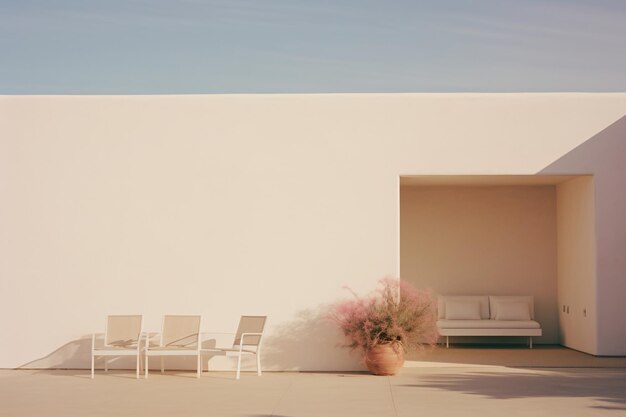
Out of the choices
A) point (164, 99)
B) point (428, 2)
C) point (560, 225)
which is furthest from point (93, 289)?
point (560, 225)

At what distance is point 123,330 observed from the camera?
12406mm

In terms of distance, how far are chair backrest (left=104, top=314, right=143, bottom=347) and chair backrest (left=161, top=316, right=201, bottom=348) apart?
13.9 inches

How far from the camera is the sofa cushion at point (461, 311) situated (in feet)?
52.8

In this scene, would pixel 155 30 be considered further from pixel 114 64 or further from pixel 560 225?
pixel 560 225

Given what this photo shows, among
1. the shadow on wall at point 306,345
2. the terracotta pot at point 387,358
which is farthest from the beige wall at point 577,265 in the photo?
the shadow on wall at point 306,345

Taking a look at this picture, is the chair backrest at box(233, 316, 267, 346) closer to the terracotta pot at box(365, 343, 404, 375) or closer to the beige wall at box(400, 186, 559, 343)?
the terracotta pot at box(365, 343, 404, 375)

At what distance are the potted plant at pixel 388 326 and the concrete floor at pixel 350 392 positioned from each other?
0.93 feet

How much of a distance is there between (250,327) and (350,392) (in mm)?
2357

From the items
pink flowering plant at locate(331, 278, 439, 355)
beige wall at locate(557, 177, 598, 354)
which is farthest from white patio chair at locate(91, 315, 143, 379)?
beige wall at locate(557, 177, 598, 354)

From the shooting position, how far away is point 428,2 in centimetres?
1498

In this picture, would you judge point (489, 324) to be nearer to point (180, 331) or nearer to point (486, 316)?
point (486, 316)

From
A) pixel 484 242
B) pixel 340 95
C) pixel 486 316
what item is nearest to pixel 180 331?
pixel 340 95

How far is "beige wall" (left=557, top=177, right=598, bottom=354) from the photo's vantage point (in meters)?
13.6

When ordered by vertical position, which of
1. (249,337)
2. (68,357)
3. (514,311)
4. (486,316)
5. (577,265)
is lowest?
(68,357)
